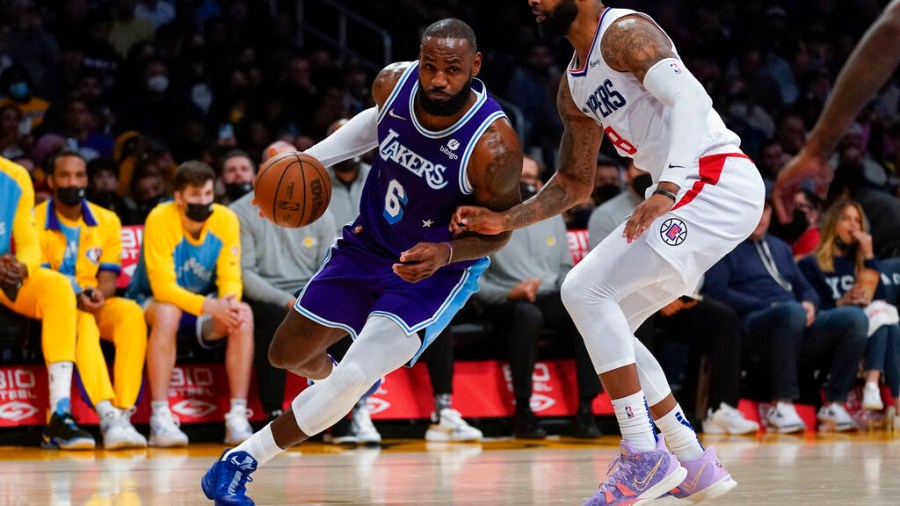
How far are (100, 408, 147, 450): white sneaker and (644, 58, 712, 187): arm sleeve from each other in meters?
4.05

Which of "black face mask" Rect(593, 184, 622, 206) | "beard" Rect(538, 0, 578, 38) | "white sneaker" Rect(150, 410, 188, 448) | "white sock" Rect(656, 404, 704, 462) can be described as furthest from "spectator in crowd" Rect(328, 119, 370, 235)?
"white sock" Rect(656, 404, 704, 462)

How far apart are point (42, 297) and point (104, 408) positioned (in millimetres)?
749

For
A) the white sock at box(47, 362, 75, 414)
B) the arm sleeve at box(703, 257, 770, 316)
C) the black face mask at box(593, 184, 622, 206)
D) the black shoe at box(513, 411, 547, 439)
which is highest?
the black face mask at box(593, 184, 622, 206)

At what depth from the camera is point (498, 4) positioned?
A: 1461 cm

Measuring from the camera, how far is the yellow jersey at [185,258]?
780 centimetres

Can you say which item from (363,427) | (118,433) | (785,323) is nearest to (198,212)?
(118,433)

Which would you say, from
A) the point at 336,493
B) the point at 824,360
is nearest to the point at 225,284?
the point at 336,493

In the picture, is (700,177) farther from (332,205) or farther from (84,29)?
(84,29)

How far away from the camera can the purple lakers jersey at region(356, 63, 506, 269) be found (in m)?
4.89

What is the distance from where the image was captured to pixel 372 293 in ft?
16.5

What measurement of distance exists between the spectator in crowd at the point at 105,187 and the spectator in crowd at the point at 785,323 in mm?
4148

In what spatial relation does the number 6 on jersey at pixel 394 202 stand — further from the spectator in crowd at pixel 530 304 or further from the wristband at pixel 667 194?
the spectator in crowd at pixel 530 304

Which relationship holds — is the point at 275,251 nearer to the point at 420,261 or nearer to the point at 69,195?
the point at 69,195

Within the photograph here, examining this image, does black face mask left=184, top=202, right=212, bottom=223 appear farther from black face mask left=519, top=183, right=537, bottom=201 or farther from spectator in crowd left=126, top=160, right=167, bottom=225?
black face mask left=519, top=183, right=537, bottom=201
